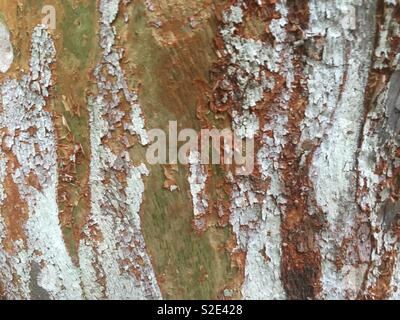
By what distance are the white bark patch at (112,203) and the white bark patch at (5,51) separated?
0.17m

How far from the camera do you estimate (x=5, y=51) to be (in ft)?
2.89

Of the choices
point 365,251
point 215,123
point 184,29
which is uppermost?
point 184,29

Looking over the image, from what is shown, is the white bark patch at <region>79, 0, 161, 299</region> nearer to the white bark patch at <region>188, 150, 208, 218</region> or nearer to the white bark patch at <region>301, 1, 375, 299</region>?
the white bark patch at <region>188, 150, 208, 218</region>

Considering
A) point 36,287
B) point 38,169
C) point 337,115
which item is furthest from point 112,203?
point 337,115

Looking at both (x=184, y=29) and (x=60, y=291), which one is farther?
(x=60, y=291)

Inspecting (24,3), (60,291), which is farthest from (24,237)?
(24,3)

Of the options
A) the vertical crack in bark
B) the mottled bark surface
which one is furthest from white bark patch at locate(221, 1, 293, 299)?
the vertical crack in bark

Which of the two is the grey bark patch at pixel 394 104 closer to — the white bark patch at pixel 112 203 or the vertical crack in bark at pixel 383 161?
the vertical crack in bark at pixel 383 161

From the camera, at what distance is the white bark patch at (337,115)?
2.45ft
